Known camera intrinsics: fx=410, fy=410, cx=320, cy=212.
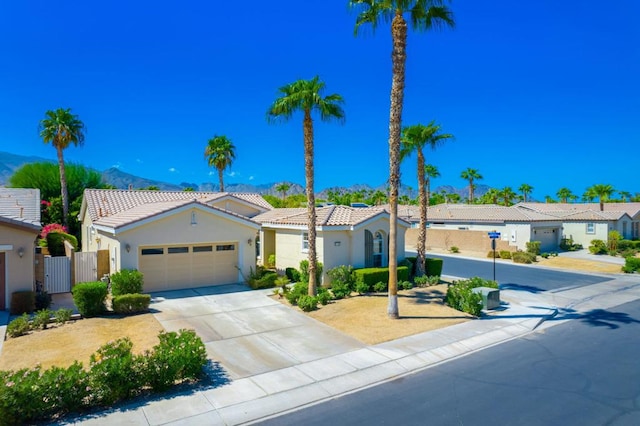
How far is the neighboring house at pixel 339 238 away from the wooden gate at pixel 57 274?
10186 mm

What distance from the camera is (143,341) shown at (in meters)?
12.2

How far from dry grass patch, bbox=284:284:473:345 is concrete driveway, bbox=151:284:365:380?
0.72 m

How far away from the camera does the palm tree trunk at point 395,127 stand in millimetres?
14859

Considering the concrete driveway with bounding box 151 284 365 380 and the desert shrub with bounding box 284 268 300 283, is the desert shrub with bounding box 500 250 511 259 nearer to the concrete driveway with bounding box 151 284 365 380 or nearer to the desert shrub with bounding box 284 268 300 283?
the desert shrub with bounding box 284 268 300 283

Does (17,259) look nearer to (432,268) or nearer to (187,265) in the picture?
(187,265)

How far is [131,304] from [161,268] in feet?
12.4

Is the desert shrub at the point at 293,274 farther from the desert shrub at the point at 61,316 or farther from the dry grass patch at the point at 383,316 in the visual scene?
the desert shrub at the point at 61,316

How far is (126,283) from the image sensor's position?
1625 cm

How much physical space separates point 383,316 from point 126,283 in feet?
33.3

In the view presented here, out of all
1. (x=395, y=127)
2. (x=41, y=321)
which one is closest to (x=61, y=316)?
(x=41, y=321)

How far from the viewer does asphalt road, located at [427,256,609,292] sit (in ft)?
72.9

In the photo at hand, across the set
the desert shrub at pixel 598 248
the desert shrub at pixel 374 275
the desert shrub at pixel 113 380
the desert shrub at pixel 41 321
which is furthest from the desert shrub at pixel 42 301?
the desert shrub at pixel 598 248

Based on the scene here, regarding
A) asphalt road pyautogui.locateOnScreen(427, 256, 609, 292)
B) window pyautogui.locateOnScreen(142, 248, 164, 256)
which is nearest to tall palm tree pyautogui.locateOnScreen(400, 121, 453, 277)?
asphalt road pyautogui.locateOnScreen(427, 256, 609, 292)

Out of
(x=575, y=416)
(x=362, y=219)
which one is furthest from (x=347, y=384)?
(x=362, y=219)
